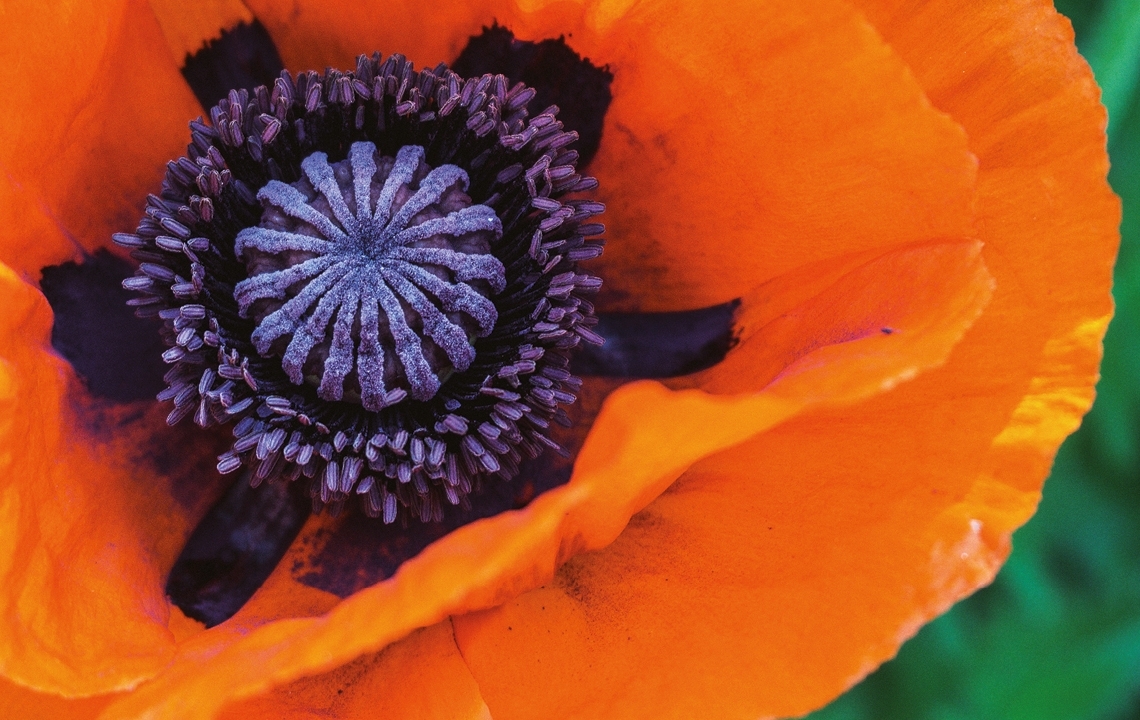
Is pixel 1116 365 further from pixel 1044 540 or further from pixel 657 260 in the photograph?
pixel 657 260

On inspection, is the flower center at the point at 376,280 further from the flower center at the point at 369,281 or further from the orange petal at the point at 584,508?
the orange petal at the point at 584,508

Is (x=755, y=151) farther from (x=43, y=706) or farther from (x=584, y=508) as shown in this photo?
(x=43, y=706)

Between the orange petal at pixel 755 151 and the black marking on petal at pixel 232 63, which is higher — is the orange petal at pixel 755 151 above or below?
below

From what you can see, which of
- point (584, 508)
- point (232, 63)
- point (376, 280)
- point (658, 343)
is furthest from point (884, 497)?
point (232, 63)

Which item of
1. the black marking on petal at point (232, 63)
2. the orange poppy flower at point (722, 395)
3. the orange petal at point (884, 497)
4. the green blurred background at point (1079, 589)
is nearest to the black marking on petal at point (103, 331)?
the orange poppy flower at point (722, 395)

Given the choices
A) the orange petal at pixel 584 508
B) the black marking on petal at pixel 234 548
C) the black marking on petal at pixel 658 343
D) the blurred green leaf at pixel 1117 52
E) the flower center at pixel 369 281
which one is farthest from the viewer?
the blurred green leaf at pixel 1117 52

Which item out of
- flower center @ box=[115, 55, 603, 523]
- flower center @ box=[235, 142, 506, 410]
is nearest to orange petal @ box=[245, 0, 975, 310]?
flower center @ box=[115, 55, 603, 523]

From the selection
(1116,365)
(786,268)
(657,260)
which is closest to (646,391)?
(786,268)

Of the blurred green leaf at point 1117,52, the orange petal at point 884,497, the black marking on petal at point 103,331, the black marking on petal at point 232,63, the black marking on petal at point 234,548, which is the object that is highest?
the black marking on petal at point 232,63
